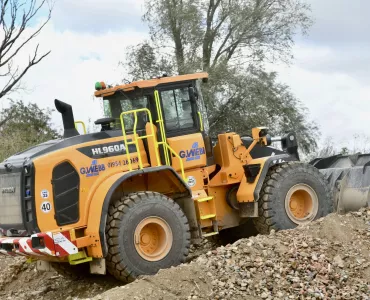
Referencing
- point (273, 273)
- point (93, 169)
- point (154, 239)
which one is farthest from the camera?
point (154, 239)

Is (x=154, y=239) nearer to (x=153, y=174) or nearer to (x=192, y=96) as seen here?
(x=153, y=174)

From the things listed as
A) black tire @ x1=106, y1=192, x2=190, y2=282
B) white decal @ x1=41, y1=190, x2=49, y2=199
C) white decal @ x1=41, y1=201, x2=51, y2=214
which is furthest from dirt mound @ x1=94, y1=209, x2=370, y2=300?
white decal @ x1=41, y1=190, x2=49, y2=199

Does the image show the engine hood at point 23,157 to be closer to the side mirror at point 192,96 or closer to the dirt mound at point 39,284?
the dirt mound at point 39,284

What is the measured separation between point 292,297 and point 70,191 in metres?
2.94

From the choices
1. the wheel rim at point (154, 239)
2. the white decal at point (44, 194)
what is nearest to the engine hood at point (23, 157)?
the white decal at point (44, 194)

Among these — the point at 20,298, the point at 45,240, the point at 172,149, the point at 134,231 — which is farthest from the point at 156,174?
the point at 20,298

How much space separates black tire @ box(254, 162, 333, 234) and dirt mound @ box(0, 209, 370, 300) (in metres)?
0.75

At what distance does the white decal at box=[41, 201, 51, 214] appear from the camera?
7.92m

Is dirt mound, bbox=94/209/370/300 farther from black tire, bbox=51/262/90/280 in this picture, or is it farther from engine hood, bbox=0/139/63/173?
black tire, bbox=51/262/90/280

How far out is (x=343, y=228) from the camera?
856 cm

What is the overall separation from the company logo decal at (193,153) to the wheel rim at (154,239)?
1207 mm

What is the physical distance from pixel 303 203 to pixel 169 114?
246 centimetres

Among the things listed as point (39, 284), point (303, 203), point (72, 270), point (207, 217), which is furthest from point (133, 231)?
point (303, 203)

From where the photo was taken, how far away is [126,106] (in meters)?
9.25
